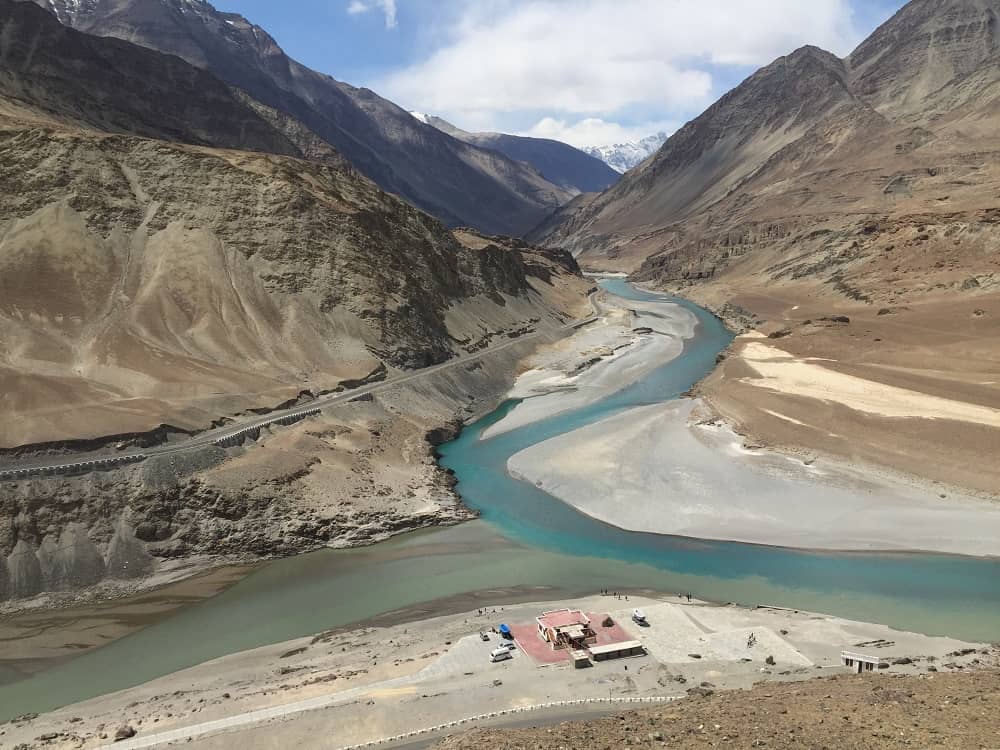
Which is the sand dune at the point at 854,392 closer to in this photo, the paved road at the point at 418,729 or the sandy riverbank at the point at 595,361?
the sandy riverbank at the point at 595,361

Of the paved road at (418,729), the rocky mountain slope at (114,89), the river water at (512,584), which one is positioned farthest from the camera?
the rocky mountain slope at (114,89)

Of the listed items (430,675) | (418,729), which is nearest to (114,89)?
(430,675)

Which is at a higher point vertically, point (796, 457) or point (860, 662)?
point (796, 457)

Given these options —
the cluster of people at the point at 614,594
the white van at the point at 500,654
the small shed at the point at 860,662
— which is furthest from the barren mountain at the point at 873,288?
the white van at the point at 500,654

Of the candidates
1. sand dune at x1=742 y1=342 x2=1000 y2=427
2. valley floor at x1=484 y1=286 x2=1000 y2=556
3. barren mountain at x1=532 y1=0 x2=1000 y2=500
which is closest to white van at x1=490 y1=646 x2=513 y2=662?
valley floor at x1=484 y1=286 x2=1000 y2=556

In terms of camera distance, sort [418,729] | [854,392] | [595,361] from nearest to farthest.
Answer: [418,729] → [854,392] → [595,361]

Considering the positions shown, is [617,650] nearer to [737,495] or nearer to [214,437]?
[737,495]
